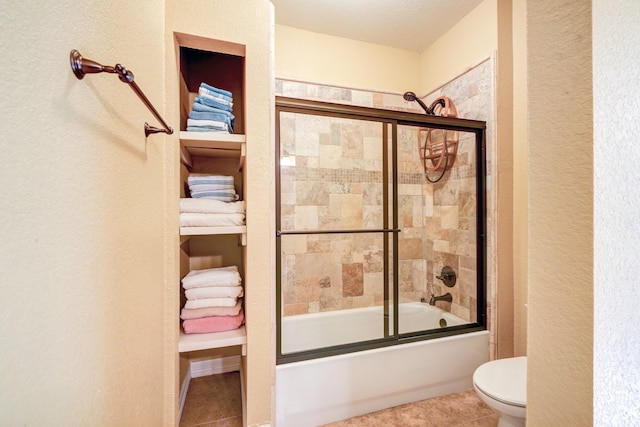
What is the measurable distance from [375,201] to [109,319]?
2179mm

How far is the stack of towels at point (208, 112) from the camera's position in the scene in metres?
1.40

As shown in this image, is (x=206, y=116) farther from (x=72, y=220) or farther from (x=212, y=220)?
(x=72, y=220)

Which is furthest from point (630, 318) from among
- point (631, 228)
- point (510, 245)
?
point (510, 245)

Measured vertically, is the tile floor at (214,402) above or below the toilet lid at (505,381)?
below

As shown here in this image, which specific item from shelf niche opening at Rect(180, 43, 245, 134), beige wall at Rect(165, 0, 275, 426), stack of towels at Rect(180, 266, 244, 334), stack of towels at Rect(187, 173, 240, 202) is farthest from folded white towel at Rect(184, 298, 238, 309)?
shelf niche opening at Rect(180, 43, 245, 134)

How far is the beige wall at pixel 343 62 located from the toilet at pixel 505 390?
230 cm

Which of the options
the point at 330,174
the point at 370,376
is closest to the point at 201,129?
the point at 330,174

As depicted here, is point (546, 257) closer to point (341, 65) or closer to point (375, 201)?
point (375, 201)

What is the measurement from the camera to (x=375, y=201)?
255 centimetres

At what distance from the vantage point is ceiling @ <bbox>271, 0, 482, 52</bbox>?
203 cm

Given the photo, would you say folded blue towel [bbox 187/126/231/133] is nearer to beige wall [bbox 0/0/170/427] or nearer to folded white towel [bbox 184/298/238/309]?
beige wall [bbox 0/0/170/427]

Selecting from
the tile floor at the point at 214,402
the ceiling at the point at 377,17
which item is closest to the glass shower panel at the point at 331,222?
the tile floor at the point at 214,402

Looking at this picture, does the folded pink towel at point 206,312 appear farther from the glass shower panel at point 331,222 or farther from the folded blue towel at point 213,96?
the folded blue towel at point 213,96

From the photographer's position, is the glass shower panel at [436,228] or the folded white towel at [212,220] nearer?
the folded white towel at [212,220]
